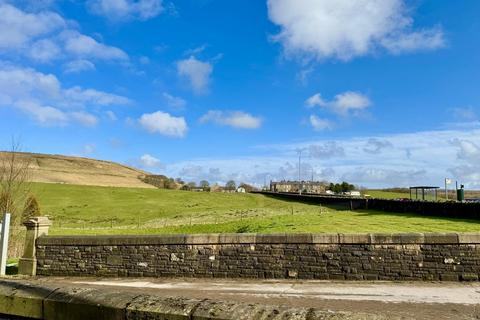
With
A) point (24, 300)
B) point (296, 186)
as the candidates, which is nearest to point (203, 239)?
point (24, 300)

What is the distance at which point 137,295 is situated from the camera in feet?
9.39

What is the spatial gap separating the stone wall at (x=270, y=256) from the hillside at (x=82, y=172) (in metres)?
64.6

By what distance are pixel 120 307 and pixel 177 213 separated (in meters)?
47.4

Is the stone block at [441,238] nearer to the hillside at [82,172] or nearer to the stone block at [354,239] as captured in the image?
the stone block at [354,239]

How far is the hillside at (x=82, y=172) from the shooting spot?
264 ft

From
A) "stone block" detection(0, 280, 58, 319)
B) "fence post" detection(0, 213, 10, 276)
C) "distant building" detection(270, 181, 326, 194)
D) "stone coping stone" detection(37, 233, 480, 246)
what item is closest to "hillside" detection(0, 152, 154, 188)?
"distant building" detection(270, 181, 326, 194)

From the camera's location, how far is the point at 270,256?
13.2 m

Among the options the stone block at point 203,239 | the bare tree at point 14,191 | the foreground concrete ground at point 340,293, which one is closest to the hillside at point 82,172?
the bare tree at point 14,191

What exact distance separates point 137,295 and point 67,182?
261 feet

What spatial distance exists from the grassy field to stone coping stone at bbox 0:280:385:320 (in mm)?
18126

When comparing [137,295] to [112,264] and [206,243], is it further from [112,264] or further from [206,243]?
[112,264]

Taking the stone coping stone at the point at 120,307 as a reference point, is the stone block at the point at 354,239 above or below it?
below

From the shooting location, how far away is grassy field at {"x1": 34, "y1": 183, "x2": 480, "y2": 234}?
86.0ft

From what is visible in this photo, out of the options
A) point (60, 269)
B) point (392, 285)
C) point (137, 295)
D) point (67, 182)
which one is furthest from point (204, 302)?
point (67, 182)
